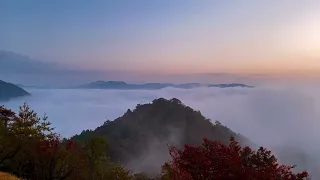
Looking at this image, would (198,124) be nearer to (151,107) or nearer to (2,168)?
(151,107)

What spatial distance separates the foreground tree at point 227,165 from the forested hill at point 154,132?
88025mm

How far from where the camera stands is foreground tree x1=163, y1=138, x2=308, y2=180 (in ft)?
55.6

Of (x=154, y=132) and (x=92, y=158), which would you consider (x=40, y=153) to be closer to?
(x=92, y=158)

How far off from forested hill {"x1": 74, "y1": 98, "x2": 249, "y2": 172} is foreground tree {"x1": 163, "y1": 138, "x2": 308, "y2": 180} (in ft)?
289

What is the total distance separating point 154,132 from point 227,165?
117 metres

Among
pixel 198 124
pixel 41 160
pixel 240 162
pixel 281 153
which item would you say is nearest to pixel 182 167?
pixel 240 162

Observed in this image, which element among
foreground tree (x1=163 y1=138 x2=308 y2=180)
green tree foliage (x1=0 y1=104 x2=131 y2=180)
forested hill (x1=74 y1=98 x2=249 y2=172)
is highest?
foreground tree (x1=163 y1=138 x2=308 y2=180)

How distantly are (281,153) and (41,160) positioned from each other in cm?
14035

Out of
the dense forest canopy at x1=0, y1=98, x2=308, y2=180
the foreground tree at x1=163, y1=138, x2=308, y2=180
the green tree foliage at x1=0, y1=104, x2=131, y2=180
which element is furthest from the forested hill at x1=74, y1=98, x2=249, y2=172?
the foreground tree at x1=163, y1=138, x2=308, y2=180

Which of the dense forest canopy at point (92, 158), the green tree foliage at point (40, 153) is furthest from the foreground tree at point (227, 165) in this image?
the green tree foliage at point (40, 153)

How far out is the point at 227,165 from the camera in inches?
674

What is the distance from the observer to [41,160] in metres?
31.6

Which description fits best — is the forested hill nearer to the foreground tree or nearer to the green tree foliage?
the green tree foliage

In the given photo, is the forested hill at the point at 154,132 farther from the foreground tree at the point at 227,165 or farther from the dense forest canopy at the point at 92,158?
the foreground tree at the point at 227,165
